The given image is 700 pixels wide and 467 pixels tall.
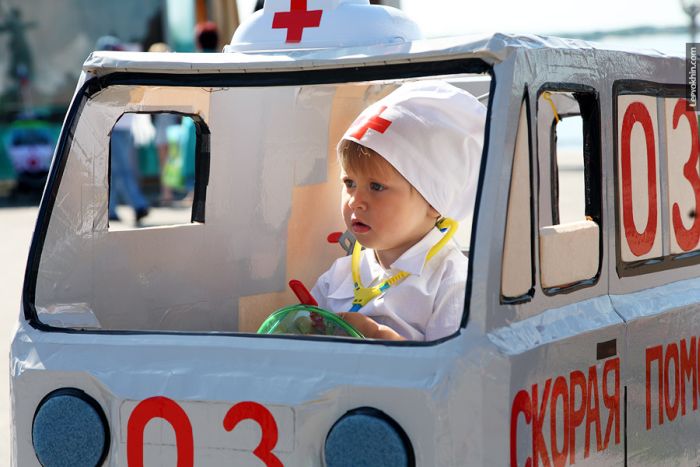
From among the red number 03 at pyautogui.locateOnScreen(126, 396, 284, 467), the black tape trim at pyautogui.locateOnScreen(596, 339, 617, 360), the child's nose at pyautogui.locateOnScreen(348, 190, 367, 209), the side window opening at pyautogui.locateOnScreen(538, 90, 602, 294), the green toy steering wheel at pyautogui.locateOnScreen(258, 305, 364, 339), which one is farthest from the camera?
the child's nose at pyautogui.locateOnScreen(348, 190, 367, 209)

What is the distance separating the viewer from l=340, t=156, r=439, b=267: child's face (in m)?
3.71

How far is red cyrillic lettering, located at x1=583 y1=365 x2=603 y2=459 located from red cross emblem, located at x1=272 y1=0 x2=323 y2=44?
116 cm

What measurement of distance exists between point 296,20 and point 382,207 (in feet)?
2.07

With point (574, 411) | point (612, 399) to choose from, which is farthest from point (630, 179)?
point (574, 411)

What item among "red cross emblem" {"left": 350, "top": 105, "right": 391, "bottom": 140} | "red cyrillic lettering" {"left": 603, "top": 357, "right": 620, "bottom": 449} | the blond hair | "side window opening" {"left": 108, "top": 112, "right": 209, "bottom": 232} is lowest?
"side window opening" {"left": 108, "top": 112, "right": 209, "bottom": 232}

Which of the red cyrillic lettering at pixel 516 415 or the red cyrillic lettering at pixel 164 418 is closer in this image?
the red cyrillic lettering at pixel 516 415

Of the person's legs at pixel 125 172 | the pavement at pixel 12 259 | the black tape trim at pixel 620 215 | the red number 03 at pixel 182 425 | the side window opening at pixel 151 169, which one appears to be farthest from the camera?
the side window opening at pixel 151 169

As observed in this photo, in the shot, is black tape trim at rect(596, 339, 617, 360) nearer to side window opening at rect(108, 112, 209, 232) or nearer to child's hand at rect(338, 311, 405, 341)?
child's hand at rect(338, 311, 405, 341)

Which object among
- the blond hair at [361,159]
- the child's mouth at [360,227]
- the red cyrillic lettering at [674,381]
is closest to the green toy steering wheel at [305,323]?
the child's mouth at [360,227]

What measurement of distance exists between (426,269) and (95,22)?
16.1 meters

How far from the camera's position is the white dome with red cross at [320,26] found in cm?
337

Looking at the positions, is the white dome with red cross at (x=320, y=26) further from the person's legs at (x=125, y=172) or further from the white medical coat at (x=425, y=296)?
the person's legs at (x=125, y=172)

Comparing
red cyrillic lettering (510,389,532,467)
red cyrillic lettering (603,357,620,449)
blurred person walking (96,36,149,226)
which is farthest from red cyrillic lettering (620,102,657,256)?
blurred person walking (96,36,149,226)

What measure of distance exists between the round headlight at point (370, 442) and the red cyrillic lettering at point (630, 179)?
1.02 m
